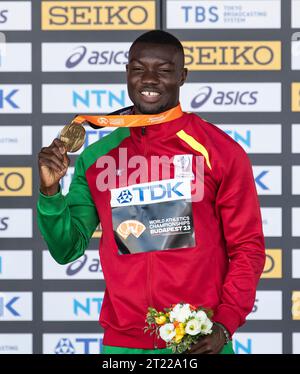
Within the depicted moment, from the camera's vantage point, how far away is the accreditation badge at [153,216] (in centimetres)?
233

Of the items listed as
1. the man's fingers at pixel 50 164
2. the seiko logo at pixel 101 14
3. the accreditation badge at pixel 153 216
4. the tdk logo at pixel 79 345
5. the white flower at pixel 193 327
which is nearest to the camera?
the white flower at pixel 193 327

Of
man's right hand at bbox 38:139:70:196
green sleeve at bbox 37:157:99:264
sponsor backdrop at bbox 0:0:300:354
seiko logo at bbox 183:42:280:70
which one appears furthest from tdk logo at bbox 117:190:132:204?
seiko logo at bbox 183:42:280:70

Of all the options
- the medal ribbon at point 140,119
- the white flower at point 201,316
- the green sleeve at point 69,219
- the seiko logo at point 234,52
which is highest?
the seiko logo at point 234,52

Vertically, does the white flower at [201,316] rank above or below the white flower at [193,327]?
above

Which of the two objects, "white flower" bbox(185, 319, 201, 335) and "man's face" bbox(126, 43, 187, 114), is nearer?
"white flower" bbox(185, 319, 201, 335)

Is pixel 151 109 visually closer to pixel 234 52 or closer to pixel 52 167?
pixel 52 167

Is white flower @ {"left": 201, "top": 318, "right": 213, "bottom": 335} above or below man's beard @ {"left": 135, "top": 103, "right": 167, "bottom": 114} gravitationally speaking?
below

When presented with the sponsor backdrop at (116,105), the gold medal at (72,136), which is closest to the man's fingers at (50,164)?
the gold medal at (72,136)

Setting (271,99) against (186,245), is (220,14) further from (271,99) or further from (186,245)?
(186,245)

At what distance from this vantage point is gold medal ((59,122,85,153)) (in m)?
2.36

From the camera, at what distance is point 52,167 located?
7.18 feet

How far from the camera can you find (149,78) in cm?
234

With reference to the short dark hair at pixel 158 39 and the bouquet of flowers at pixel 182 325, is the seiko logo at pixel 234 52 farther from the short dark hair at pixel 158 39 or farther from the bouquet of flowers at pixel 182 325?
the bouquet of flowers at pixel 182 325

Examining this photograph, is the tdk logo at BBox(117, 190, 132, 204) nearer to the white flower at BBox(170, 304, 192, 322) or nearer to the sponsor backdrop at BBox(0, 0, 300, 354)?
the white flower at BBox(170, 304, 192, 322)
